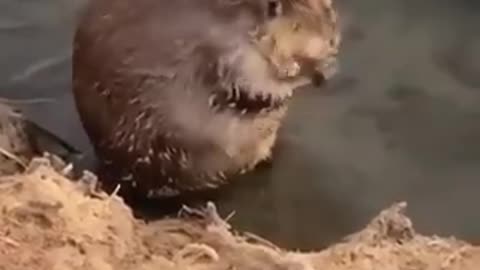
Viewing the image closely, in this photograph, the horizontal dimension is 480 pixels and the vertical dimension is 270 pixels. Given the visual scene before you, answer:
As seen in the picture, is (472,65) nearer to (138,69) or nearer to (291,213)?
(291,213)

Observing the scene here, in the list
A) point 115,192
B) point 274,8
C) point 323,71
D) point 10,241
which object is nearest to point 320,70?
point 323,71

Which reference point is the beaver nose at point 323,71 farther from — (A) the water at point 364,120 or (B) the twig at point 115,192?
(B) the twig at point 115,192

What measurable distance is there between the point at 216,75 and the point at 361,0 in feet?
2.00

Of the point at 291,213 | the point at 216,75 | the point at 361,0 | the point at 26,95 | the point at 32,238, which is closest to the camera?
the point at 32,238

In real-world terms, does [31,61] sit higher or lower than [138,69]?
higher

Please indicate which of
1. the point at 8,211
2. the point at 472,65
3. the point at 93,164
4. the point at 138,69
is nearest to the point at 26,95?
the point at 93,164

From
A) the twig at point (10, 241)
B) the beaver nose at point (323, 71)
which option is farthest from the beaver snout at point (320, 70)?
the twig at point (10, 241)

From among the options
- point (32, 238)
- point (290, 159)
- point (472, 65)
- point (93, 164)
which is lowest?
point (32, 238)

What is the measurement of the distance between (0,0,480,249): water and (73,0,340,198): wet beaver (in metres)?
0.10

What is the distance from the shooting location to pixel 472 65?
1952mm

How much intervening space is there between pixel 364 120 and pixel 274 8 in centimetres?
31

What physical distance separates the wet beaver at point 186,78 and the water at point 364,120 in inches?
4.0

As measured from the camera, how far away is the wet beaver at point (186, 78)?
1548 mm

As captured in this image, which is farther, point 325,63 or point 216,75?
point 325,63
